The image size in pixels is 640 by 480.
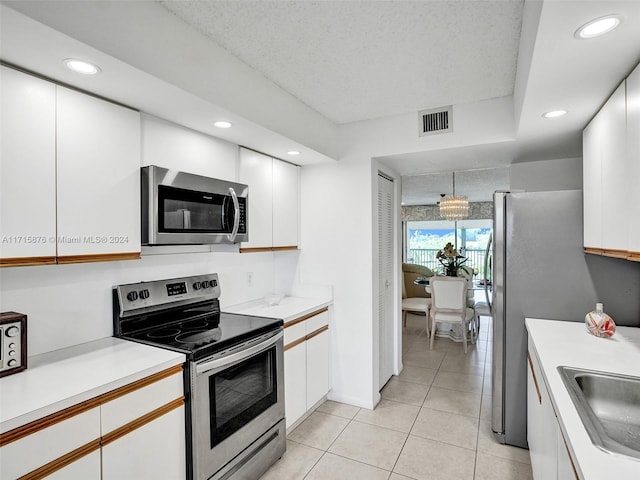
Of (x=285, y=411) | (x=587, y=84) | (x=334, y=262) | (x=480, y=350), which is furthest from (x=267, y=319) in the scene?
(x=480, y=350)

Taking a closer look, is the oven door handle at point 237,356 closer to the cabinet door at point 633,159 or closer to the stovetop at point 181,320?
the stovetop at point 181,320

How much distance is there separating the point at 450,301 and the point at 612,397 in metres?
3.20

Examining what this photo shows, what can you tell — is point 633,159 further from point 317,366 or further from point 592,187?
point 317,366

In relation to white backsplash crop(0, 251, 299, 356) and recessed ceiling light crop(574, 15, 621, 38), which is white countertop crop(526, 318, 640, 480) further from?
white backsplash crop(0, 251, 299, 356)

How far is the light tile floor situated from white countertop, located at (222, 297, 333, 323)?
0.88 meters

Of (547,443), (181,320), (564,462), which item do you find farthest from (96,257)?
(547,443)

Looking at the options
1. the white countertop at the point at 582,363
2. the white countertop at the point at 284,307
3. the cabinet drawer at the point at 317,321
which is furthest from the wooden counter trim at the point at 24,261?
the white countertop at the point at 582,363

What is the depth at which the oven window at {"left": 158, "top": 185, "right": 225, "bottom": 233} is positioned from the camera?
6.40 feet

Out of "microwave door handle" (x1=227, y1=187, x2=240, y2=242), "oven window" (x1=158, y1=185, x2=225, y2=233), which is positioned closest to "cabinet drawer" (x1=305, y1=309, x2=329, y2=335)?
"microwave door handle" (x1=227, y1=187, x2=240, y2=242)

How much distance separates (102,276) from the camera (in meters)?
1.97

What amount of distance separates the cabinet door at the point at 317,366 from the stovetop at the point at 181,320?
609 mm

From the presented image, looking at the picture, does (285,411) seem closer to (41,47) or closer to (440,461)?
(440,461)

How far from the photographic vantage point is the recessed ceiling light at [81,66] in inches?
55.0

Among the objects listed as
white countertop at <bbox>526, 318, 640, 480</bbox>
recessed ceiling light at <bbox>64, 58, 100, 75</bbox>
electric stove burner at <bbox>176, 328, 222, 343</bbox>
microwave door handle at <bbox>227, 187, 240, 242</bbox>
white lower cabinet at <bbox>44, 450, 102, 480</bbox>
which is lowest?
white lower cabinet at <bbox>44, 450, 102, 480</bbox>
